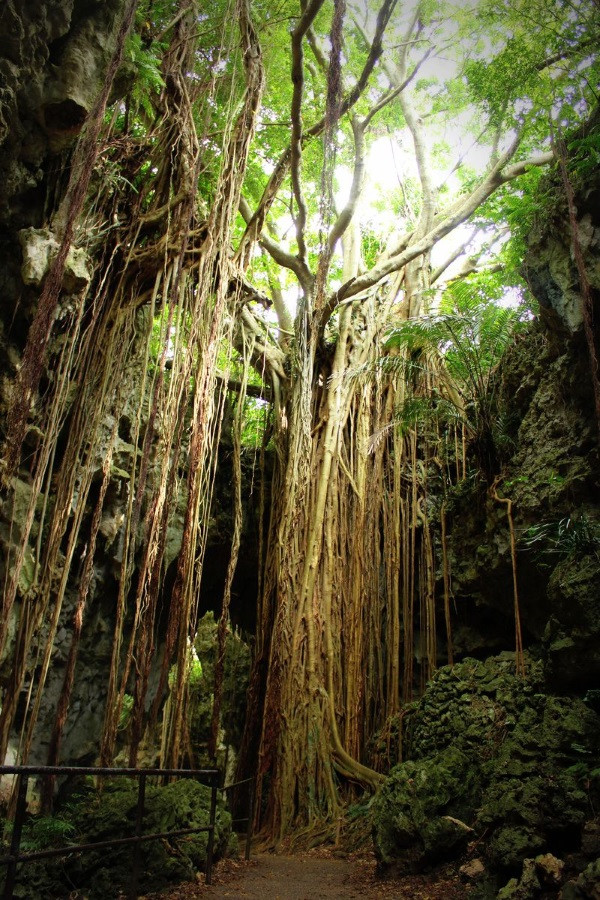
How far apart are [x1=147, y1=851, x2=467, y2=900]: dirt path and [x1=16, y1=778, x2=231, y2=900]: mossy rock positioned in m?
0.12

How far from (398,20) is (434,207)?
2206 millimetres

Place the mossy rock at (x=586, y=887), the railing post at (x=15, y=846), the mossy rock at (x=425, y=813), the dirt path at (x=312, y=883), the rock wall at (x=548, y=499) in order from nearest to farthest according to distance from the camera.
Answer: the railing post at (x=15, y=846), the mossy rock at (x=586, y=887), the dirt path at (x=312, y=883), the mossy rock at (x=425, y=813), the rock wall at (x=548, y=499)

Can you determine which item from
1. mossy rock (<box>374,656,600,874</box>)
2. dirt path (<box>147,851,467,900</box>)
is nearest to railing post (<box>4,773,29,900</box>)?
dirt path (<box>147,851,467,900</box>)

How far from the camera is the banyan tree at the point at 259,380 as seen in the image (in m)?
3.37

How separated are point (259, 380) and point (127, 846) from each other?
4666 millimetres

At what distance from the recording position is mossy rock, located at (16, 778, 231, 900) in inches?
99.2

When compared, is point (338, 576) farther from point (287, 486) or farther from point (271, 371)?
point (271, 371)

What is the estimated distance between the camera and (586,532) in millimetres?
2914

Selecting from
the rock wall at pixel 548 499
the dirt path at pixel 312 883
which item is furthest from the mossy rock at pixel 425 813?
the rock wall at pixel 548 499

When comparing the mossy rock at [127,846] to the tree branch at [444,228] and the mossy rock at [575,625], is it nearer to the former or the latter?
the mossy rock at [575,625]

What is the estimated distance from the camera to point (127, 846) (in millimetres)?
2693

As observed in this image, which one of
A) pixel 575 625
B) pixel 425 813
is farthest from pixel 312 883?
pixel 575 625

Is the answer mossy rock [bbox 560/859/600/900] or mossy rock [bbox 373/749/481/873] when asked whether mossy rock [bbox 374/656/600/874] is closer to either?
mossy rock [bbox 373/749/481/873]

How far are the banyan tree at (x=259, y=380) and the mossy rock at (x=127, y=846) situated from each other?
37cm
